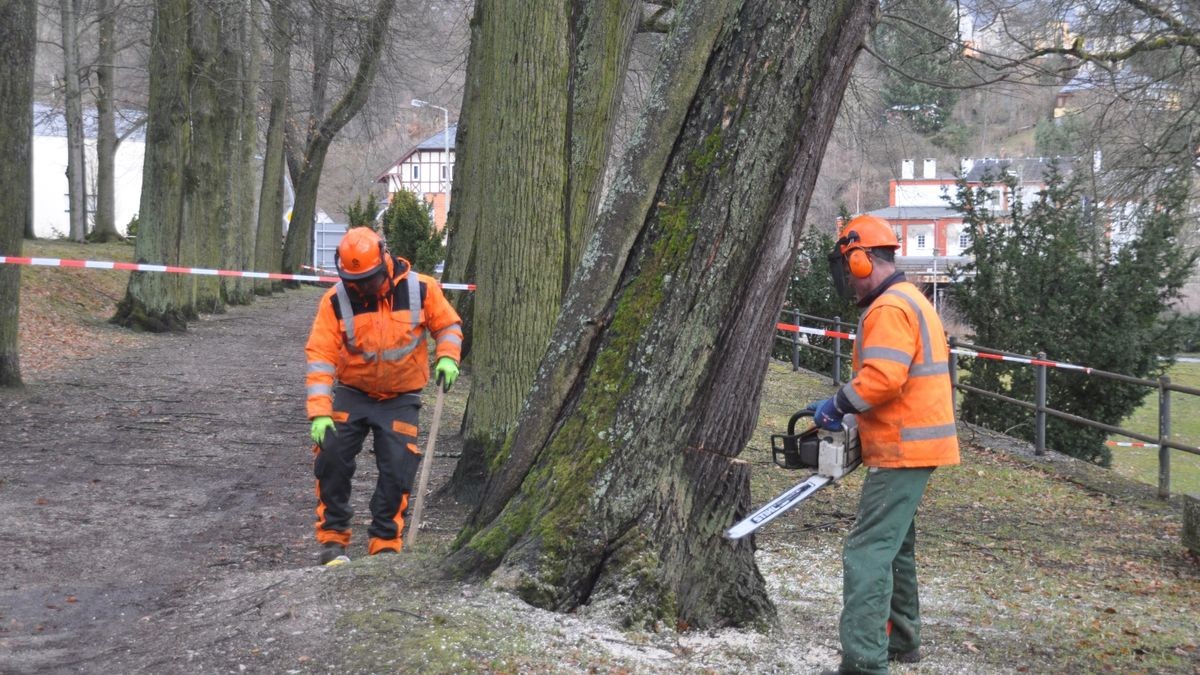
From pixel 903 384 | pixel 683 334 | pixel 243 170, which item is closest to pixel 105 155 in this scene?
pixel 243 170

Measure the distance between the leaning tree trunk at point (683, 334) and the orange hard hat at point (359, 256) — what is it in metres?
1.38

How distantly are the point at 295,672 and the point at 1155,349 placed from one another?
13280 millimetres

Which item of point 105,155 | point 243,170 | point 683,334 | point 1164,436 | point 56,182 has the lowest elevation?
point 1164,436

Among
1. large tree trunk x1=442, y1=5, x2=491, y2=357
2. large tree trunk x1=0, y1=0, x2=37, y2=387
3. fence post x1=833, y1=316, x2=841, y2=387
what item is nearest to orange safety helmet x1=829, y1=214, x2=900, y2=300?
large tree trunk x1=442, y1=5, x2=491, y2=357

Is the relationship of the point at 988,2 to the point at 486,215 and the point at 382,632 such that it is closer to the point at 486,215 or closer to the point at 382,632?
the point at 486,215

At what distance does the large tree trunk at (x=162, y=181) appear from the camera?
1766 cm

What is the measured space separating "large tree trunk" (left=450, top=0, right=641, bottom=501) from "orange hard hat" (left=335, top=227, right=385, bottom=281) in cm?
210

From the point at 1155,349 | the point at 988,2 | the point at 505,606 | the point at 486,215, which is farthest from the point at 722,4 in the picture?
the point at 1155,349

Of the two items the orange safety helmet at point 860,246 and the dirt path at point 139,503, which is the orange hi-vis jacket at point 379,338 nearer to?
the dirt path at point 139,503

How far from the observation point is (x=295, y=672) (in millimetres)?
4000

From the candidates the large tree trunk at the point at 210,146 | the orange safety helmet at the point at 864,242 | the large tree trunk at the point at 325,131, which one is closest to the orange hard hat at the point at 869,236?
the orange safety helmet at the point at 864,242

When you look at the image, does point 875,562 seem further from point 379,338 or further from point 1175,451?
point 1175,451

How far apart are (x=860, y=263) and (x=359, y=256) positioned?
2.40 m

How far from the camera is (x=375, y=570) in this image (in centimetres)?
485
